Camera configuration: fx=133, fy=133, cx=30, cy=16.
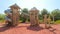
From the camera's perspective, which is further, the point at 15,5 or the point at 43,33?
the point at 15,5

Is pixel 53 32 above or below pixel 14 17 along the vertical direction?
below

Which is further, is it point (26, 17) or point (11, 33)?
point (26, 17)

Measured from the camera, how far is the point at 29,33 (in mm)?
12297

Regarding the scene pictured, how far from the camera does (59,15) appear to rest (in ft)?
124

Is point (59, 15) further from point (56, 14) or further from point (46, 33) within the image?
point (46, 33)

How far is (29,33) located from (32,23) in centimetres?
279

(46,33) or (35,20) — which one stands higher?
(35,20)

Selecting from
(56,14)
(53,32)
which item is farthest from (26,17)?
(53,32)

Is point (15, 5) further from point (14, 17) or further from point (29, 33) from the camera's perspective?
point (29, 33)

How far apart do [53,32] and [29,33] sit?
2.34 meters

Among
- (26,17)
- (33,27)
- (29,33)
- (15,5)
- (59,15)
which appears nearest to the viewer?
(29,33)

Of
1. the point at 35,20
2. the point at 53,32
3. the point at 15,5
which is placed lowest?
the point at 53,32

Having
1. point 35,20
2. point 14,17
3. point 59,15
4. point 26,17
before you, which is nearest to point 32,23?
point 35,20

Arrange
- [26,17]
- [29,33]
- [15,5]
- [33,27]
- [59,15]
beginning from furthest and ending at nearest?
[59,15], [26,17], [15,5], [33,27], [29,33]
